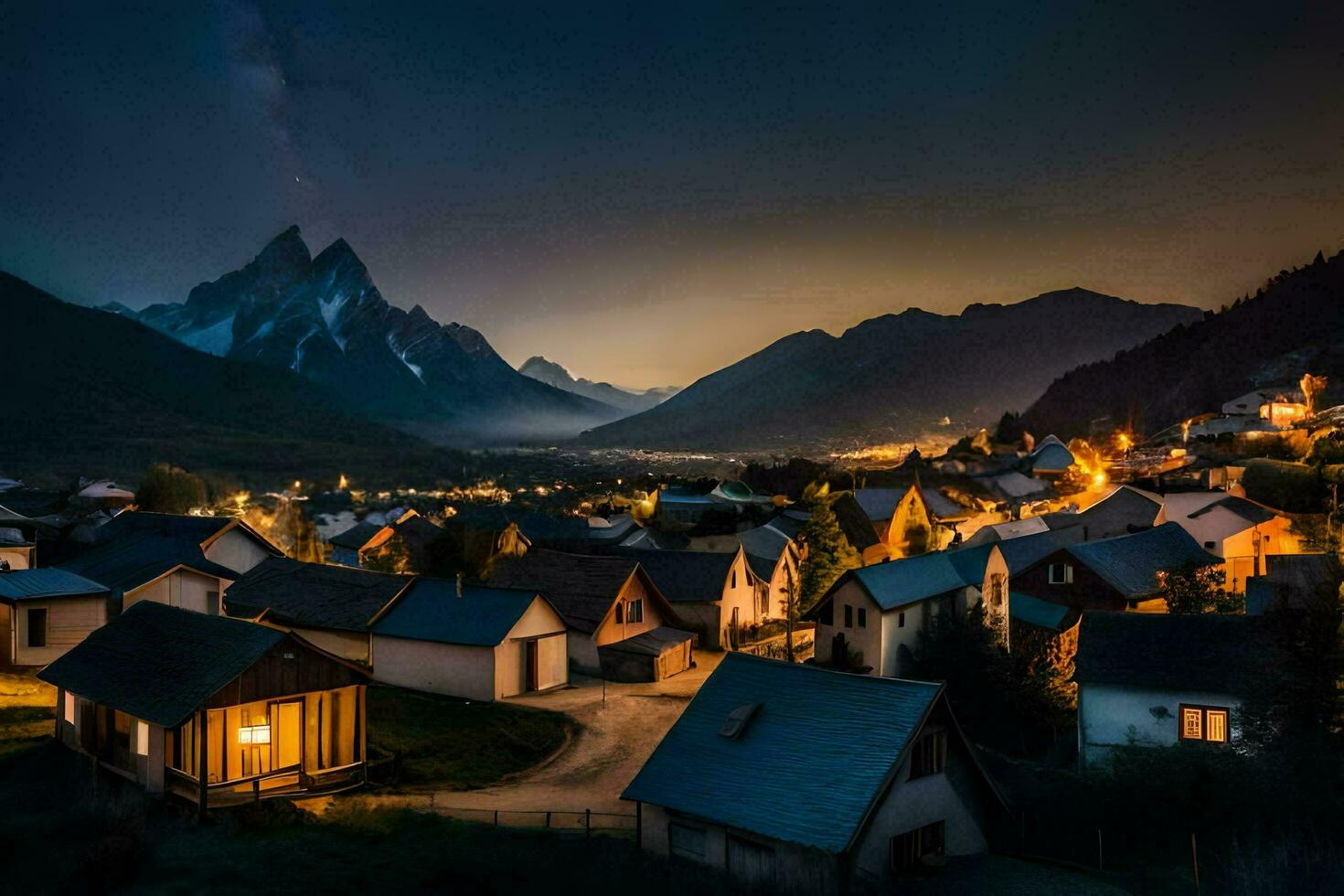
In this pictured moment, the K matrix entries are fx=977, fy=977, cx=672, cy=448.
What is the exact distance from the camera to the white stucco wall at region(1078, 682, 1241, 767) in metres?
29.1

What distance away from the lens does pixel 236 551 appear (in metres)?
52.4

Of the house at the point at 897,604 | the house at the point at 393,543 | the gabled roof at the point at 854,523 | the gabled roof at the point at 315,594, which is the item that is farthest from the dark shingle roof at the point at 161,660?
the gabled roof at the point at 854,523

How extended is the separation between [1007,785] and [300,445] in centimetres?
16457

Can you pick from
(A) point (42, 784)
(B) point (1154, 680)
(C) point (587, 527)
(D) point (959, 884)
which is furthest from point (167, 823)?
(C) point (587, 527)

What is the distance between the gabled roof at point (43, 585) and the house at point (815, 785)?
2815cm

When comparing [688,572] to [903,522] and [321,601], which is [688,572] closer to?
[321,601]

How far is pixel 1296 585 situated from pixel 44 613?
46.1 meters

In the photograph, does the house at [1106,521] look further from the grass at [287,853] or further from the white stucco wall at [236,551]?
the grass at [287,853]

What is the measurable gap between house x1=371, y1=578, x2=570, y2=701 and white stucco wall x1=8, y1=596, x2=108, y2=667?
11.1 metres

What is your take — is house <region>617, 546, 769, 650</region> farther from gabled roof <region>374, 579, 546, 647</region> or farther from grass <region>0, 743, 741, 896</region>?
grass <region>0, 743, 741, 896</region>

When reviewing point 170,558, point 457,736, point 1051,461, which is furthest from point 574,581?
point 1051,461

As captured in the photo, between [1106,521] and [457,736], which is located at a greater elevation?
[1106,521]

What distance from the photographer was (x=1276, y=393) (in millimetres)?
115500

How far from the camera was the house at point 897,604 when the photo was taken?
41.4m
